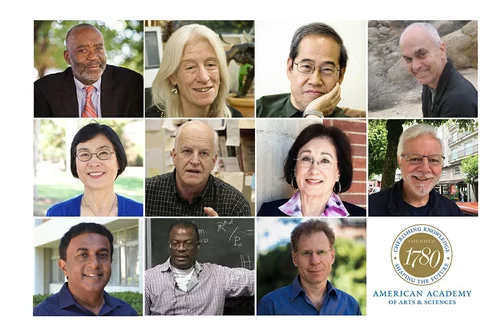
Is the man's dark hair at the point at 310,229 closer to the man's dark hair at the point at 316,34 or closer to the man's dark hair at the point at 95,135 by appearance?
the man's dark hair at the point at 316,34

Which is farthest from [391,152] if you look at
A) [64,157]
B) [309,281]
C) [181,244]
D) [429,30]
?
[64,157]

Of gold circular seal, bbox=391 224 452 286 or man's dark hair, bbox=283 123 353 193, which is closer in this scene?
man's dark hair, bbox=283 123 353 193

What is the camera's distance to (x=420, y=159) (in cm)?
676

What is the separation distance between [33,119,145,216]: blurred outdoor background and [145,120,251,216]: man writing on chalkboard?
186 mm

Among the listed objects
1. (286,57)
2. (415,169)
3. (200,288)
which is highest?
(286,57)

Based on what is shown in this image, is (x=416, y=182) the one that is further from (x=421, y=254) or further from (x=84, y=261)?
(x=84, y=261)

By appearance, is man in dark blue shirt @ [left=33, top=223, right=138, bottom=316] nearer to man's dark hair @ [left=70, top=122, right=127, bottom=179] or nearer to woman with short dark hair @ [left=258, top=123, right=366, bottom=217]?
man's dark hair @ [left=70, top=122, right=127, bottom=179]

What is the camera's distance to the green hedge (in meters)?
6.79

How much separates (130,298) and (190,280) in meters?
0.54

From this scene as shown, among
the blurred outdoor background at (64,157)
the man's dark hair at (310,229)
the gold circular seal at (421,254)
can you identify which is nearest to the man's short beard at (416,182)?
the gold circular seal at (421,254)

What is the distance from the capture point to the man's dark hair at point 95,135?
22.0ft

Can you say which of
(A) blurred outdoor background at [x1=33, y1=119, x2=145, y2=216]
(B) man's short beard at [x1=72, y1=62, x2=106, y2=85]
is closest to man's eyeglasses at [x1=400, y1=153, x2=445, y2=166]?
(A) blurred outdoor background at [x1=33, y1=119, x2=145, y2=216]

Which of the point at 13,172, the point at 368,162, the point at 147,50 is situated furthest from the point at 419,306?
the point at 13,172

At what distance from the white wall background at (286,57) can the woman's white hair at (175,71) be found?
29 centimetres
